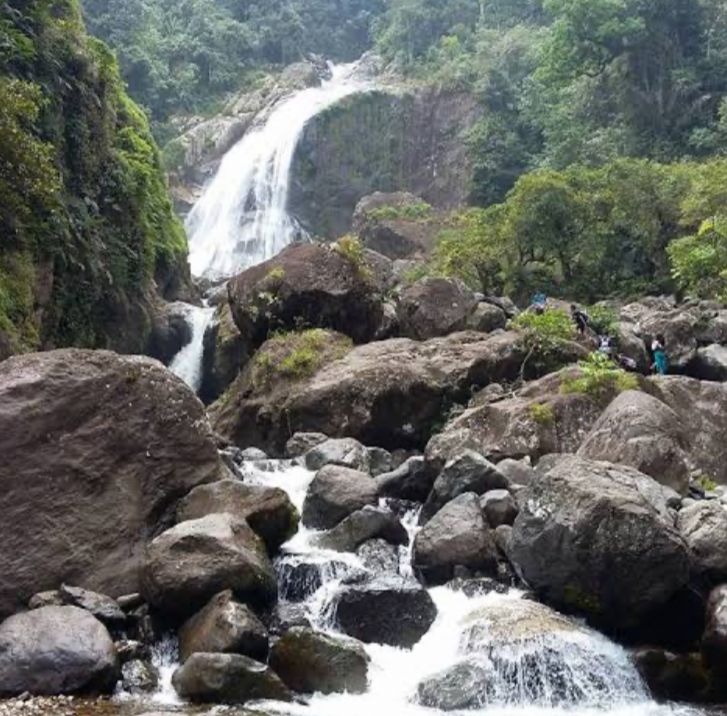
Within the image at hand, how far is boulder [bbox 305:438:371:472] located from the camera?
1627 cm

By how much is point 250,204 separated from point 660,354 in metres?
31.6

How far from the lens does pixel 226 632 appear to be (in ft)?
32.3

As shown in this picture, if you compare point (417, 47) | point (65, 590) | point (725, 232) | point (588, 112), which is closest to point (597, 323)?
point (725, 232)

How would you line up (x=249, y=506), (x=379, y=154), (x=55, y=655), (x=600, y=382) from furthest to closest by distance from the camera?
(x=379, y=154) → (x=600, y=382) → (x=249, y=506) → (x=55, y=655)

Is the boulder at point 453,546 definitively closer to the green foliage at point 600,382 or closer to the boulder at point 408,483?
the boulder at point 408,483

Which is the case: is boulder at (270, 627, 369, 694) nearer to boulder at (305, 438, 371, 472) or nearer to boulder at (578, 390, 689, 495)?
boulder at (578, 390, 689, 495)

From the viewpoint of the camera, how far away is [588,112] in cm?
4219

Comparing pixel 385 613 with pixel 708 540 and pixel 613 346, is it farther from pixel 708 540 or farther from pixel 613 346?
pixel 613 346

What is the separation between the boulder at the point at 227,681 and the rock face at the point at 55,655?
2.85ft

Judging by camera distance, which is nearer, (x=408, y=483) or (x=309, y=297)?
(x=408, y=483)

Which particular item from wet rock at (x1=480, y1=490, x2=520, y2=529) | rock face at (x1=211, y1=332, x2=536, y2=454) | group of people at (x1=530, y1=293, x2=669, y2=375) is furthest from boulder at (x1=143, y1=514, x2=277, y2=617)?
group of people at (x1=530, y1=293, x2=669, y2=375)

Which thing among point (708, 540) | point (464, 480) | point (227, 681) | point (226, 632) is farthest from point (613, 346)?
point (227, 681)

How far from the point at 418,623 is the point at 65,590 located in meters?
4.25

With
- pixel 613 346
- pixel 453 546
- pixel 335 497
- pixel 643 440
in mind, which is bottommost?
pixel 453 546
